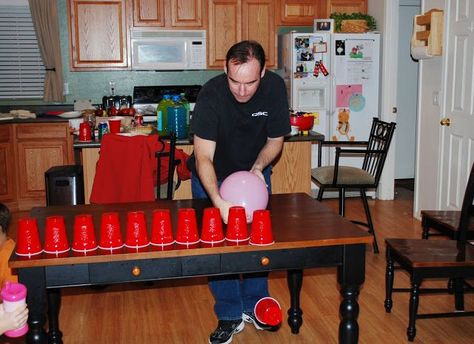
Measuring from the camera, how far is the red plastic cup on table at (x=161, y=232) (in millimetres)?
2029

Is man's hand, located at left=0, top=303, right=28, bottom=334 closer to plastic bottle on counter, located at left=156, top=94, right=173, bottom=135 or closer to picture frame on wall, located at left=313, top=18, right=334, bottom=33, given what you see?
plastic bottle on counter, located at left=156, top=94, right=173, bottom=135

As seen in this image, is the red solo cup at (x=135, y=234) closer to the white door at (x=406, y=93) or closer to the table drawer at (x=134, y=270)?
the table drawer at (x=134, y=270)

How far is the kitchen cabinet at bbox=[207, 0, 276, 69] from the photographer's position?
6.39 metres

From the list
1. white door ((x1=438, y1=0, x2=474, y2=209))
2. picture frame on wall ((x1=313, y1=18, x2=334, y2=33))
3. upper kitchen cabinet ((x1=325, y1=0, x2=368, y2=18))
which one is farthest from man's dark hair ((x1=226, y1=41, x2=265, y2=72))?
upper kitchen cabinet ((x1=325, y1=0, x2=368, y2=18))

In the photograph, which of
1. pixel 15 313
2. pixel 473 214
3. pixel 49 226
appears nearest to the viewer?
pixel 15 313

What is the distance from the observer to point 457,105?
15.4ft

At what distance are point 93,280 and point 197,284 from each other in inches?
73.4

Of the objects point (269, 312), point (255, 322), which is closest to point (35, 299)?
point (269, 312)

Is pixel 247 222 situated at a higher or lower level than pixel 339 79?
lower

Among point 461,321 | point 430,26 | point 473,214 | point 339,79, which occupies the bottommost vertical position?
point 461,321

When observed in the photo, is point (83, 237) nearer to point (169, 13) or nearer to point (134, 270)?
point (134, 270)

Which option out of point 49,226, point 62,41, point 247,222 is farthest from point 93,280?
point 62,41

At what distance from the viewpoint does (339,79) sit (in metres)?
6.11

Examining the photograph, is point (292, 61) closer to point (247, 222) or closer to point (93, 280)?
point (247, 222)
